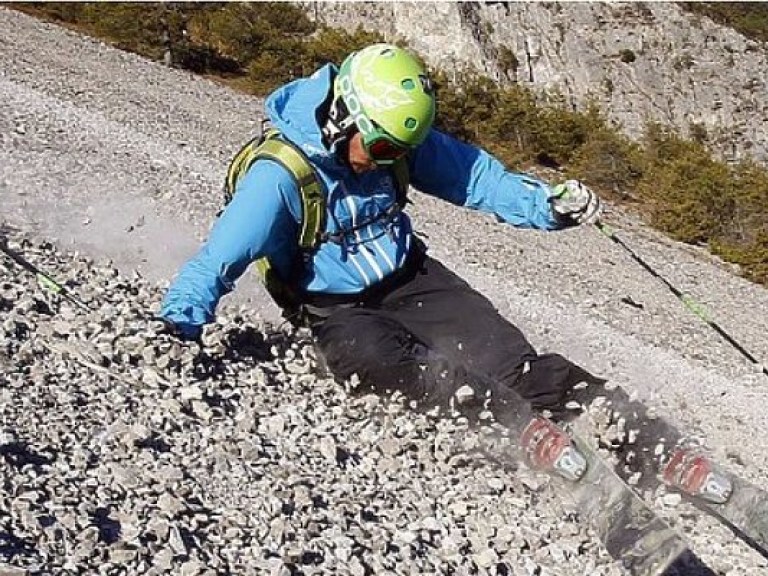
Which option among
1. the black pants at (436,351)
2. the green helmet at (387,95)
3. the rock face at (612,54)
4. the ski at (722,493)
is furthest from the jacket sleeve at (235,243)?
the rock face at (612,54)

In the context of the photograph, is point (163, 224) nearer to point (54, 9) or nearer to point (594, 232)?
point (594, 232)

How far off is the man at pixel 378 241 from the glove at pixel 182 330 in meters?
0.01

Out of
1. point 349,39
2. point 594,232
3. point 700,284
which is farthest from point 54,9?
point 700,284

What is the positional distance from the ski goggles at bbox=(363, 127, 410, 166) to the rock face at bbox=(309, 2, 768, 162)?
41.2 metres

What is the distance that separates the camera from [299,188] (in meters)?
6.16

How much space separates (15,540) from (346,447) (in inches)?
84.6

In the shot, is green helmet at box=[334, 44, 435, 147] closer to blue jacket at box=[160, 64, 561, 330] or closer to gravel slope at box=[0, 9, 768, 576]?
blue jacket at box=[160, 64, 561, 330]

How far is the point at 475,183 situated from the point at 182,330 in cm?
214

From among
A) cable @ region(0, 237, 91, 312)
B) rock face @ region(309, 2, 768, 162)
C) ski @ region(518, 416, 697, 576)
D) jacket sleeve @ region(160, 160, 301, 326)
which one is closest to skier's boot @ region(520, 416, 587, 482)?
ski @ region(518, 416, 697, 576)

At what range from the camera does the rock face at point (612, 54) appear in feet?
156

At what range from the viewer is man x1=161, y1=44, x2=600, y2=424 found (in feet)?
19.6

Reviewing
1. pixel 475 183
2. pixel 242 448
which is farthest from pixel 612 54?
pixel 242 448

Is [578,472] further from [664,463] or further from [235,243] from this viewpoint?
[235,243]

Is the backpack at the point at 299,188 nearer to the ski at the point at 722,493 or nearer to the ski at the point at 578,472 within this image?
the ski at the point at 578,472
